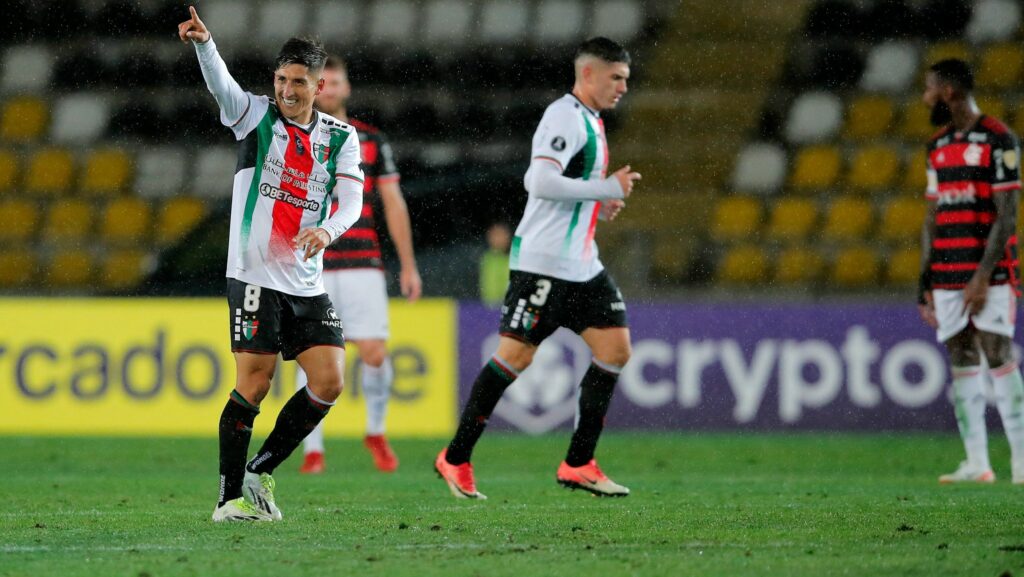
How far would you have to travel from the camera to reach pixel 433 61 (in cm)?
1898

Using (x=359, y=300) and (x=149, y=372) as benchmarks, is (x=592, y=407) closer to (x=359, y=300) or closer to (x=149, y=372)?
(x=359, y=300)

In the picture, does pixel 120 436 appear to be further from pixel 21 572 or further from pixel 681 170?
pixel 681 170

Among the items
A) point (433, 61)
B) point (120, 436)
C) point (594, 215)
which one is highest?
point (433, 61)

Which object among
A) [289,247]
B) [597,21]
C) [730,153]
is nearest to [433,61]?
[597,21]

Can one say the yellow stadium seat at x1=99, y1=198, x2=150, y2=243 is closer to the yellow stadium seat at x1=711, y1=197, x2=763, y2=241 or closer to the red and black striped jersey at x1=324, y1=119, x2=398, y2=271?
the yellow stadium seat at x1=711, y1=197, x2=763, y2=241

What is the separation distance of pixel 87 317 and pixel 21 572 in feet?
24.2

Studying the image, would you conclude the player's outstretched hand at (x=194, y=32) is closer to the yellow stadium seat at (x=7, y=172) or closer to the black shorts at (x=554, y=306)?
the black shorts at (x=554, y=306)

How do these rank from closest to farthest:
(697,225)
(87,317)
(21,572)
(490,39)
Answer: (21,572)
(87,317)
(697,225)
(490,39)

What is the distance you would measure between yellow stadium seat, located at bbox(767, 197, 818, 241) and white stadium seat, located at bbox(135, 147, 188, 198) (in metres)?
6.60

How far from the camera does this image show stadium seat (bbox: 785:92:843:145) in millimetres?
18297

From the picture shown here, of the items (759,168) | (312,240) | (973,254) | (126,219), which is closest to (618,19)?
(759,168)

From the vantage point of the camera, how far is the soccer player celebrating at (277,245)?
607 cm

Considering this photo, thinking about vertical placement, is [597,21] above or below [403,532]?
above

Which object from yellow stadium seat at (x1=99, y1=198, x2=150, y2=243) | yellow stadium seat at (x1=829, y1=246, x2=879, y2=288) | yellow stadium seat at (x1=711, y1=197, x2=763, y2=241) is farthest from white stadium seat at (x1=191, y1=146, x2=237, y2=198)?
yellow stadium seat at (x1=829, y1=246, x2=879, y2=288)
